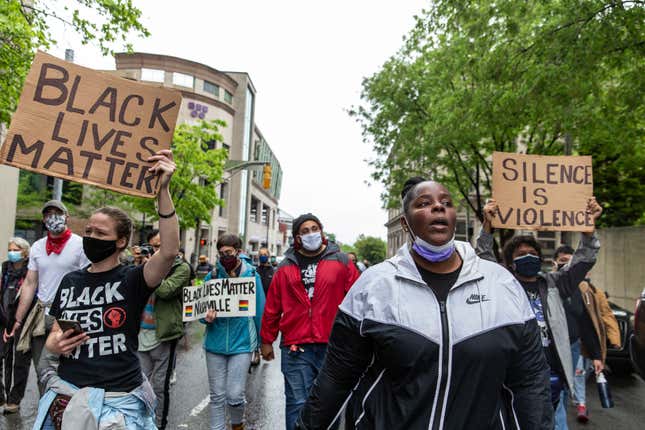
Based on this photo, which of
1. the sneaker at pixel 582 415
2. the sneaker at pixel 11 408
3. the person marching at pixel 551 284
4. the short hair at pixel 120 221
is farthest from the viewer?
the sneaker at pixel 582 415

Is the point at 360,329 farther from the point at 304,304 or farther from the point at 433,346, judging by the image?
the point at 304,304

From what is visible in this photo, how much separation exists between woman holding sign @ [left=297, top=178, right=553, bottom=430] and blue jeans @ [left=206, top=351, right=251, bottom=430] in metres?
2.64

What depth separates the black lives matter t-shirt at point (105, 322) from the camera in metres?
2.69

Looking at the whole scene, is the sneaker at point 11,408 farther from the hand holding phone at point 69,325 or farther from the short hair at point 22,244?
the hand holding phone at point 69,325

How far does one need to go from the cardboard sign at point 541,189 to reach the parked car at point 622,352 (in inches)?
199

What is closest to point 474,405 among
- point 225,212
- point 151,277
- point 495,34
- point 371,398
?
point 371,398

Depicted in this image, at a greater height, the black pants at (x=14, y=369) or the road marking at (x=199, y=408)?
the black pants at (x=14, y=369)

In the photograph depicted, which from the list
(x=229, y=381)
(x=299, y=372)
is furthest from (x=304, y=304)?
(x=229, y=381)

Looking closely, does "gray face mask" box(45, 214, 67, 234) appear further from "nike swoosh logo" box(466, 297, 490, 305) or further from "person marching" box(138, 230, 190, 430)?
"nike swoosh logo" box(466, 297, 490, 305)

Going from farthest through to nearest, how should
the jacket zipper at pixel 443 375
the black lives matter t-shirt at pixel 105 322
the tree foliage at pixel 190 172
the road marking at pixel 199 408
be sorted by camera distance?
1. the tree foliage at pixel 190 172
2. the road marking at pixel 199 408
3. the black lives matter t-shirt at pixel 105 322
4. the jacket zipper at pixel 443 375

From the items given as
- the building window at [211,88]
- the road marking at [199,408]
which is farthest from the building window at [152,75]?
the road marking at [199,408]

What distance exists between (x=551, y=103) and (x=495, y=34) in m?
1.99

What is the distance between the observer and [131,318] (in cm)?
281

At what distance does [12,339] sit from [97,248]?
382cm
